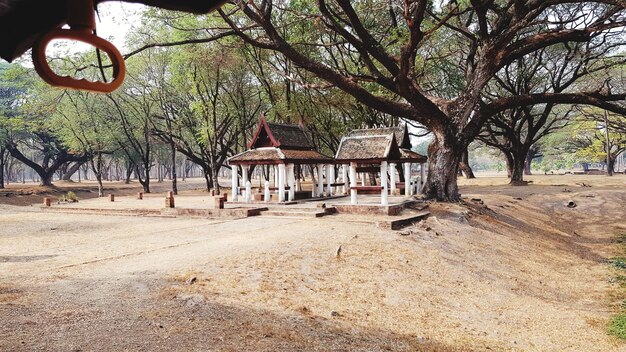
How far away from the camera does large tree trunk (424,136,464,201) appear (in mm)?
21328

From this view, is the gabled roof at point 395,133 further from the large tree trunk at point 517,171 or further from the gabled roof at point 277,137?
the large tree trunk at point 517,171

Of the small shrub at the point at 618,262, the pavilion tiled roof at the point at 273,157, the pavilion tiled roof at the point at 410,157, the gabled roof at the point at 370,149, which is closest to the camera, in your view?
the small shrub at the point at 618,262

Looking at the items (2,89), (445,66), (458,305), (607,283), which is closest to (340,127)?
(445,66)

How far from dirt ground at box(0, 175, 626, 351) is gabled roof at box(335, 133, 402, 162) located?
3915 mm

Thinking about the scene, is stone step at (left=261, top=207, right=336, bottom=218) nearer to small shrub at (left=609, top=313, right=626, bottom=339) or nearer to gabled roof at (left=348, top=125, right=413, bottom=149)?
gabled roof at (left=348, top=125, right=413, bottom=149)

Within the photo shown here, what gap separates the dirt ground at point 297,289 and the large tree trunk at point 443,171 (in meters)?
4.32

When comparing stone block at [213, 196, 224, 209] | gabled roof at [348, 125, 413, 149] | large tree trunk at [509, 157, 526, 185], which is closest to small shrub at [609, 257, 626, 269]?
gabled roof at [348, 125, 413, 149]

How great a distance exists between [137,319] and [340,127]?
A: 3210 cm

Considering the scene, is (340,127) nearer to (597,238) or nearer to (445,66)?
(445,66)

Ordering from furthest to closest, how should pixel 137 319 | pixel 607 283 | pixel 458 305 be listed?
pixel 607 283
pixel 458 305
pixel 137 319

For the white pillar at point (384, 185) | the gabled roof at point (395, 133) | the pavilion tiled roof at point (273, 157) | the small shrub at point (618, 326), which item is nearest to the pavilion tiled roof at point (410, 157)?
the gabled roof at point (395, 133)

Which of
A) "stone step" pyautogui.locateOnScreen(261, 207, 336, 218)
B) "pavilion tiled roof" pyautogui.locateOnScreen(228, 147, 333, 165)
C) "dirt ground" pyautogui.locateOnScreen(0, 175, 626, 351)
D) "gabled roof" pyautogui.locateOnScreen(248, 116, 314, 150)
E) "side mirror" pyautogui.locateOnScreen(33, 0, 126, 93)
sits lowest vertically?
"dirt ground" pyautogui.locateOnScreen(0, 175, 626, 351)

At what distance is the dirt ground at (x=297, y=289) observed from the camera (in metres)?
5.99

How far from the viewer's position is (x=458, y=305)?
905 centimetres
